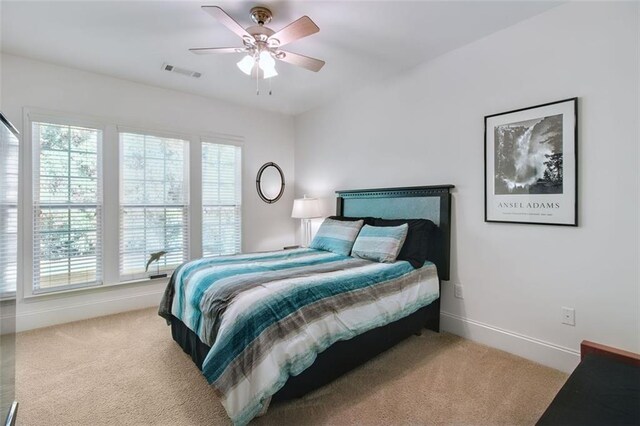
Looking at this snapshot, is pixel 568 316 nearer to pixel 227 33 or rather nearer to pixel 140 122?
pixel 227 33

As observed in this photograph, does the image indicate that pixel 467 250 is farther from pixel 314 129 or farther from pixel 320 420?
pixel 314 129

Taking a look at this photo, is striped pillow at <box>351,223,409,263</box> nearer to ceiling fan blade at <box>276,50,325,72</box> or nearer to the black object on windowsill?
ceiling fan blade at <box>276,50,325,72</box>

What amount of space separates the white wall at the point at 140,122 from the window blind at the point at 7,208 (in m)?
1.64

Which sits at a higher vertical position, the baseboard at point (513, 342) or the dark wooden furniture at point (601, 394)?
the dark wooden furniture at point (601, 394)

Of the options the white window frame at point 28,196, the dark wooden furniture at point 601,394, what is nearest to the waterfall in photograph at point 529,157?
the dark wooden furniture at point 601,394

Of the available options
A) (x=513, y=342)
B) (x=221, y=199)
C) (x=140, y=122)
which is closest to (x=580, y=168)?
(x=513, y=342)

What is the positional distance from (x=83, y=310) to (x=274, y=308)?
2.80 meters

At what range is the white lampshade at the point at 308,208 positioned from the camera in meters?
4.17

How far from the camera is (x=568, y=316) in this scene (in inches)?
87.8

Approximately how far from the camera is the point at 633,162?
1949 mm

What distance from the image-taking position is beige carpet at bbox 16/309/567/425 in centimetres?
176

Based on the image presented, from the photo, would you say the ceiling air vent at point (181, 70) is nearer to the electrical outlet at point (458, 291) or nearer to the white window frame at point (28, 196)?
the white window frame at point (28, 196)

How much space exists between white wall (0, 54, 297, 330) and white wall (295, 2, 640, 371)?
A: 2007mm

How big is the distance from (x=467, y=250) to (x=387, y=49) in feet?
6.68
